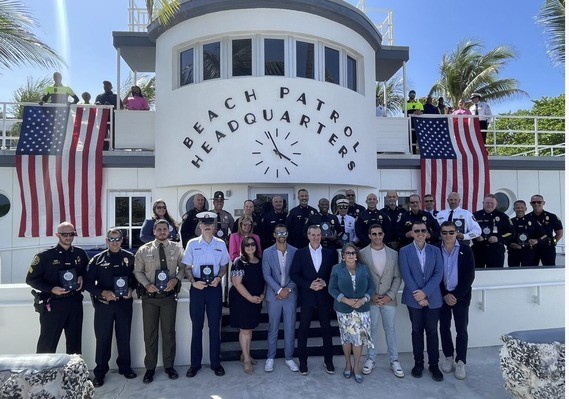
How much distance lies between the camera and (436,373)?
5.03 meters

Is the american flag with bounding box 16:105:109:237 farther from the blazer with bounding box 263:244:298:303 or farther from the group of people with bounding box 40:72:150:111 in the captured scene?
the blazer with bounding box 263:244:298:303

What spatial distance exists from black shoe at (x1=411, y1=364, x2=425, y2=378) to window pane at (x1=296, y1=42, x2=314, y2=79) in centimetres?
641

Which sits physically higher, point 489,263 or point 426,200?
point 426,200

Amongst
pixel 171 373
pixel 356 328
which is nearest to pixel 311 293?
pixel 356 328

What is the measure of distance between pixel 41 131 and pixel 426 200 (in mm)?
8645

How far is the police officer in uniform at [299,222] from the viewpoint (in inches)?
269

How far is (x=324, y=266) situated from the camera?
520cm

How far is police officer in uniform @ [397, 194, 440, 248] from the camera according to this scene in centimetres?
658

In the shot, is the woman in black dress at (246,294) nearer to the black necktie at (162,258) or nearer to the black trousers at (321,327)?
the black trousers at (321,327)

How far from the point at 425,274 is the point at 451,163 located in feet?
19.6

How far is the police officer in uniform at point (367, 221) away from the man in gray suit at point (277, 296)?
1799 millimetres

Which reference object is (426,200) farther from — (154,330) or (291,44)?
(154,330)

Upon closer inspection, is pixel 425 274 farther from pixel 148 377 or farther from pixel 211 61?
pixel 211 61

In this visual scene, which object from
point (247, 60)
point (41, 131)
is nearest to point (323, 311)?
point (247, 60)
